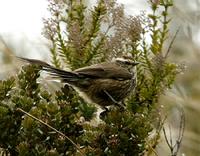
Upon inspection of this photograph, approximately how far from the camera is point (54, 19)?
4.83 m

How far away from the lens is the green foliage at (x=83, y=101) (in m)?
3.87

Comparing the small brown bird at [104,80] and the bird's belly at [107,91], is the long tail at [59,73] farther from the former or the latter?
the bird's belly at [107,91]

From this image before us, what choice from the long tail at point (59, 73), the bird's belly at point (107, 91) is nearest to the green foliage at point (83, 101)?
the long tail at point (59, 73)

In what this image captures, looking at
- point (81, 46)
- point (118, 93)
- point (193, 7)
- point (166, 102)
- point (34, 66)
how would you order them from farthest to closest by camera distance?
point (193, 7), point (166, 102), point (118, 93), point (81, 46), point (34, 66)

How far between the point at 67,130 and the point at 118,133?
13.0 inches

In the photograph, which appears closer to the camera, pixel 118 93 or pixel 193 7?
pixel 118 93

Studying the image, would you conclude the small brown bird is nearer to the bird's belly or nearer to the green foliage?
the bird's belly

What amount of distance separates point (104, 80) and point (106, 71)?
0.09 metres

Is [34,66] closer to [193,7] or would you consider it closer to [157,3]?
[157,3]

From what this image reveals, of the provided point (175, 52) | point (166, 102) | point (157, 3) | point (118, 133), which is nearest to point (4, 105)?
point (118, 133)

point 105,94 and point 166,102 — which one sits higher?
point 105,94

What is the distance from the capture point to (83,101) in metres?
4.84

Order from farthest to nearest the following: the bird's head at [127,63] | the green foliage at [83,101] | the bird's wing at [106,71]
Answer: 1. the bird's head at [127,63]
2. the bird's wing at [106,71]
3. the green foliage at [83,101]

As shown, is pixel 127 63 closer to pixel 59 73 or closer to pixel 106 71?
pixel 106 71
